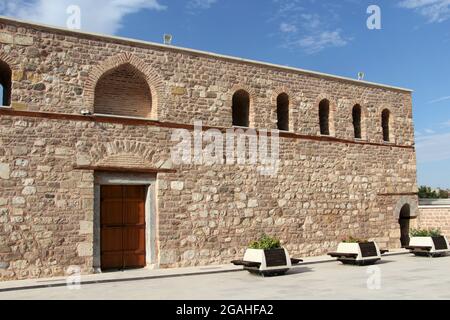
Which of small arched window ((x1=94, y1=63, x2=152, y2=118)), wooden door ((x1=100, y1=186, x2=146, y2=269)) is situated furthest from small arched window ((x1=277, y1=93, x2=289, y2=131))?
wooden door ((x1=100, y1=186, x2=146, y2=269))

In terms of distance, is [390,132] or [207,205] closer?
[207,205]

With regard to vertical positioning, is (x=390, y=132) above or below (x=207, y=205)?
above

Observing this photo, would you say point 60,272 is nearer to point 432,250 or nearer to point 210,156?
point 210,156

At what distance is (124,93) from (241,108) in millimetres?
3538

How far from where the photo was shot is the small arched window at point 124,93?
37.6ft

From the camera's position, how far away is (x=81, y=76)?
10.9 meters

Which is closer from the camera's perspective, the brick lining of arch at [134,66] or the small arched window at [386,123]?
the brick lining of arch at [134,66]

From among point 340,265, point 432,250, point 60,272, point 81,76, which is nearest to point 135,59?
point 81,76

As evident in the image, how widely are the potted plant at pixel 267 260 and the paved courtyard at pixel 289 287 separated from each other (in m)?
0.26

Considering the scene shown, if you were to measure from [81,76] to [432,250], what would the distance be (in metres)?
10.3

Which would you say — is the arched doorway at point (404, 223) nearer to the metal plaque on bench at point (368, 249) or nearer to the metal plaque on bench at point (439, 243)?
the metal plaque on bench at point (439, 243)

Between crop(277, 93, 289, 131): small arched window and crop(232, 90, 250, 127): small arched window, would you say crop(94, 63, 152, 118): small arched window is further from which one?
crop(277, 93, 289, 131): small arched window

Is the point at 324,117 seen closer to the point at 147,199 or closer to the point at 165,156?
the point at 165,156

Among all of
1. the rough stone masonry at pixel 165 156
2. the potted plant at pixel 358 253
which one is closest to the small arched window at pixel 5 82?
the rough stone masonry at pixel 165 156
